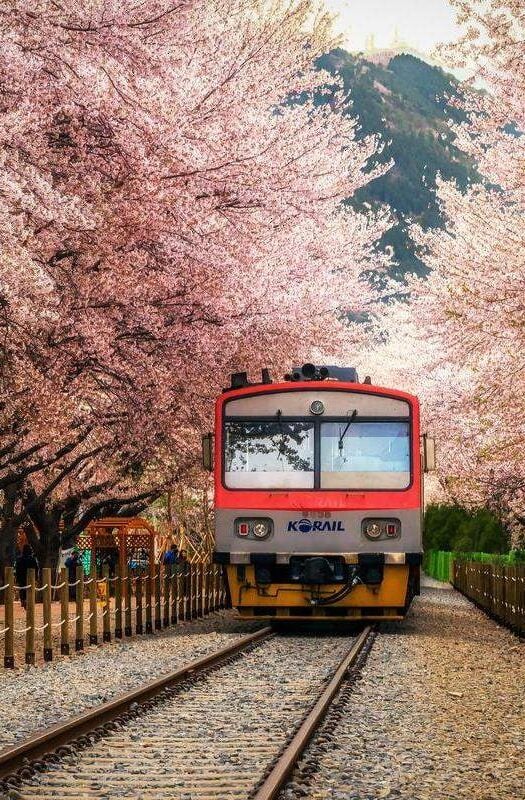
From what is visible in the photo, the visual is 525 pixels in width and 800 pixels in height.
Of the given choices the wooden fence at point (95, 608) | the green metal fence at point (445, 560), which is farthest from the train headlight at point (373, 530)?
the green metal fence at point (445, 560)

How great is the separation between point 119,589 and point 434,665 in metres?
5.98

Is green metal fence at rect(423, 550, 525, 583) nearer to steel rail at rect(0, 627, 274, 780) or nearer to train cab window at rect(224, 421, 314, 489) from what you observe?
train cab window at rect(224, 421, 314, 489)

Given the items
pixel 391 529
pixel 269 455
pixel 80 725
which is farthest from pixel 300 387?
pixel 80 725

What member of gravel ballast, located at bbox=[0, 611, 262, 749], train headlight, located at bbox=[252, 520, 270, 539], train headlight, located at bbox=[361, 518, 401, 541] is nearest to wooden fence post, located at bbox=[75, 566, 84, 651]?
gravel ballast, located at bbox=[0, 611, 262, 749]

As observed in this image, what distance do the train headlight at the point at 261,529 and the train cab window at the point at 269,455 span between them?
53cm

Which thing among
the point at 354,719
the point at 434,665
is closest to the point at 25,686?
the point at 354,719

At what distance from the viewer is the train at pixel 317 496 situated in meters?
17.8

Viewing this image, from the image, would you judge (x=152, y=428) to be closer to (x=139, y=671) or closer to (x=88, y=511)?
(x=139, y=671)

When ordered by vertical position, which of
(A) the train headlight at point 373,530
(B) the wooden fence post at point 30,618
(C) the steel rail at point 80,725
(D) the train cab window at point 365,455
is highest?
(D) the train cab window at point 365,455

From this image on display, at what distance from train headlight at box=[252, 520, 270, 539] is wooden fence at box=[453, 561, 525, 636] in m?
4.20

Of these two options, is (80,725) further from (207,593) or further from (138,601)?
(207,593)

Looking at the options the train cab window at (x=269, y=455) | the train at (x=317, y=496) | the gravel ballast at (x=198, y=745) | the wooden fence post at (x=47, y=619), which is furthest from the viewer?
the train cab window at (x=269, y=455)

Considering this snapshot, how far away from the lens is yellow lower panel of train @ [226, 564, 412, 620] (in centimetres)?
1783

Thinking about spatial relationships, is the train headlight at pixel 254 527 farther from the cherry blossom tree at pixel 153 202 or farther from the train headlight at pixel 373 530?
the cherry blossom tree at pixel 153 202
